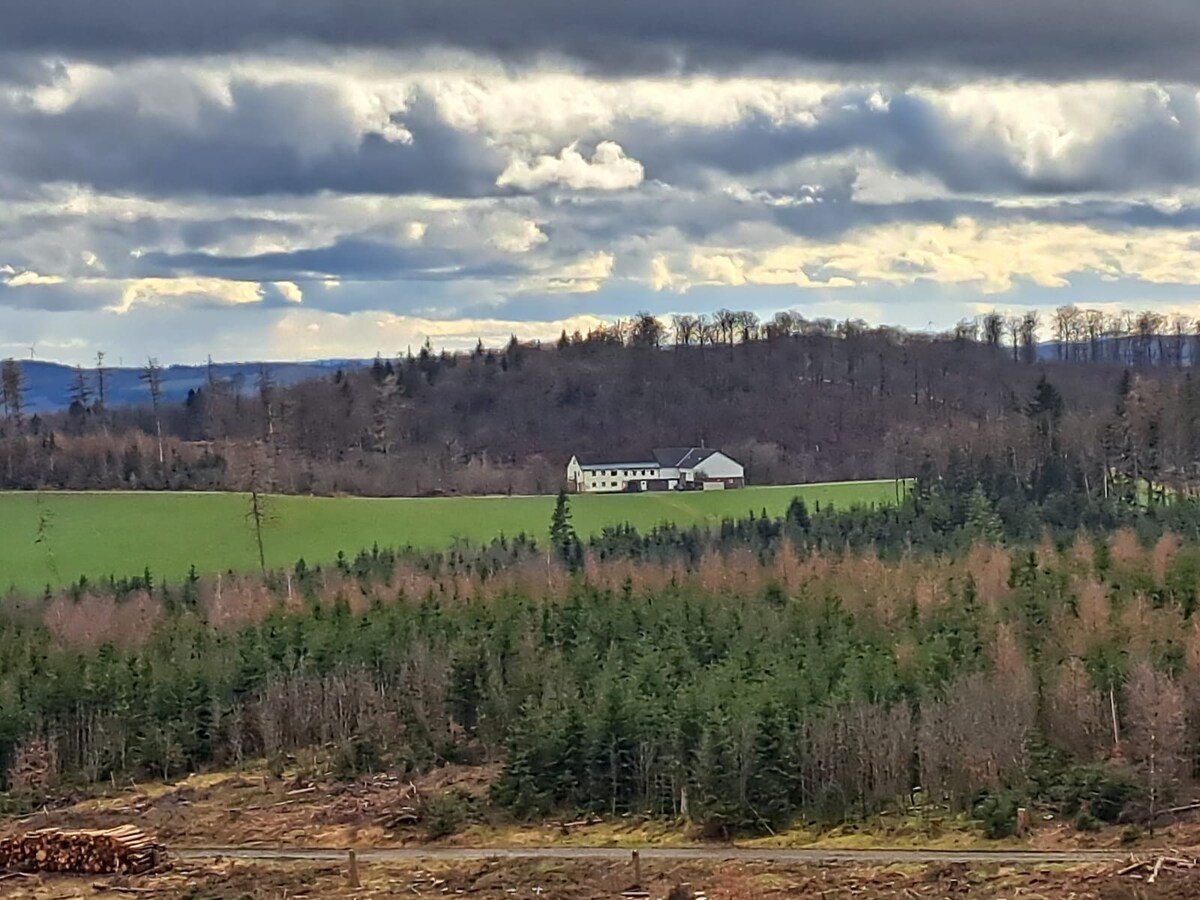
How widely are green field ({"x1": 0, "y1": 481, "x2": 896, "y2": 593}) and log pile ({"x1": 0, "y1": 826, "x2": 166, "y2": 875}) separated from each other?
197ft

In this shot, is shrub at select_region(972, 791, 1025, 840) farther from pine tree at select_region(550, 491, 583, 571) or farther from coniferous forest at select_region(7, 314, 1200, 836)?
pine tree at select_region(550, 491, 583, 571)

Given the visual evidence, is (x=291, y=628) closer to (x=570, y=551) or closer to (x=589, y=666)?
(x=589, y=666)

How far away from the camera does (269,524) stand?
408 ft

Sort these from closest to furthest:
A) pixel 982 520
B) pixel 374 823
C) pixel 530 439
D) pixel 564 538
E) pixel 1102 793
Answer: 1. pixel 1102 793
2. pixel 374 823
3. pixel 982 520
4. pixel 564 538
5. pixel 530 439

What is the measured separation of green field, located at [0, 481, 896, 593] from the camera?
375ft

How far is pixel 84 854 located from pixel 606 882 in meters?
16.9

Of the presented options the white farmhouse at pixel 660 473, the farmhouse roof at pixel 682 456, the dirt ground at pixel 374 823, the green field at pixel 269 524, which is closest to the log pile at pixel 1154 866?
the dirt ground at pixel 374 823

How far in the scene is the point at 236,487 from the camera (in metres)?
143

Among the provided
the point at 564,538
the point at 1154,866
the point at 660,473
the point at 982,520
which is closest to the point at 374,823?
the point at 1154,866

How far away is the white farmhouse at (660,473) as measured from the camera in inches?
6373

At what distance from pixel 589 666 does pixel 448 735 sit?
7.10 meters

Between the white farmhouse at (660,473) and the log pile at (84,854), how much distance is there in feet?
367

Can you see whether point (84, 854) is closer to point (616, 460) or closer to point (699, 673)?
point (699, 673)

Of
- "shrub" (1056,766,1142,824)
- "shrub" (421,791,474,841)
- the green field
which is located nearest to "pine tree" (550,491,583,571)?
the green field
